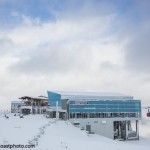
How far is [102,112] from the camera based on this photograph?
12019cm

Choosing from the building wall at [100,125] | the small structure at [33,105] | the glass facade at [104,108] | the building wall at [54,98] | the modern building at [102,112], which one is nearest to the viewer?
the building wall at [100,125]

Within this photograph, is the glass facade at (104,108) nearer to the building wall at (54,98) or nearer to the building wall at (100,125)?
the building wall at (100,125)

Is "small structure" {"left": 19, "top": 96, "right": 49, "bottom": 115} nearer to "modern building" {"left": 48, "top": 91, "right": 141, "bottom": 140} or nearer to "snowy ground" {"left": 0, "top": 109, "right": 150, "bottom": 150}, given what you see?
"modern building" {"left": 48, "top": 91, "right": 141, "bottom": 140}

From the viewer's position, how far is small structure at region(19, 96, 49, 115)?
152 m

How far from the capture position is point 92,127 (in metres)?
116

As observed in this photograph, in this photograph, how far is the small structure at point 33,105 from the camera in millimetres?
152250

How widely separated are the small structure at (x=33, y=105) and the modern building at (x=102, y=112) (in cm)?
2757

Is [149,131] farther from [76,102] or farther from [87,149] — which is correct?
[87,149]

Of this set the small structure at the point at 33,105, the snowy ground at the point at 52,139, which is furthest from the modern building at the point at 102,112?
the snowy ground at the point at 52,139

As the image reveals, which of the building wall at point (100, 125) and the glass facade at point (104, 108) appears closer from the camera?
the building wall at point (100, 125)

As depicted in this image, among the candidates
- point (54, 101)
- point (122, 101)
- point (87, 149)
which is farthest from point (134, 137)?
point (87, 149)

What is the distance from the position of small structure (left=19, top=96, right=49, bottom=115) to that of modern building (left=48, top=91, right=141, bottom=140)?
90.5 ft

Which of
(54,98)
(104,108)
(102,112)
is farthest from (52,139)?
(54,98)

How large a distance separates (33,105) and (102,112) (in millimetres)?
49780
